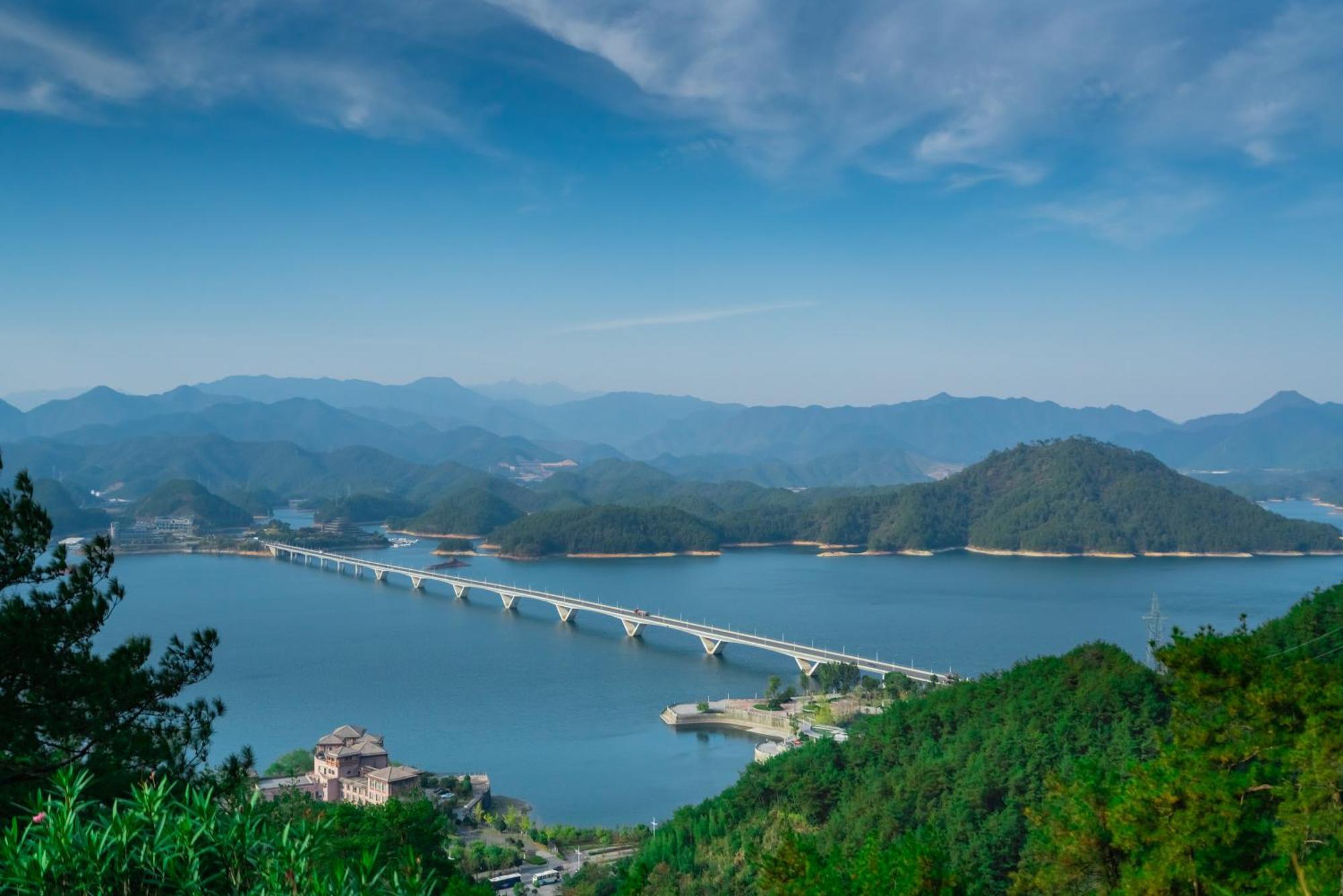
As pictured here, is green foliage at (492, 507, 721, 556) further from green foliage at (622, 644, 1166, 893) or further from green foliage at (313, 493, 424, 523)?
green foliage at (622, 644, 1166, 893)

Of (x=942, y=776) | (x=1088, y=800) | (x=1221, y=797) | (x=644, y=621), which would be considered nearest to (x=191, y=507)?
(x=644, y=621)

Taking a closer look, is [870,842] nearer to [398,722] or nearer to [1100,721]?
[1100,721]

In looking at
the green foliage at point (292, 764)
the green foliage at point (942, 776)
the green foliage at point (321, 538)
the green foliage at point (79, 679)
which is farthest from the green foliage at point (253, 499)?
the green foliage at point (79, 679)

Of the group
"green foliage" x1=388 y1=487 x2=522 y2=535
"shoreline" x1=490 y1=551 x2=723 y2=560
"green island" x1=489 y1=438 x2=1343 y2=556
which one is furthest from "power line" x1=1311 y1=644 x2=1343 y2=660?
"green foliage" x1=388 y1=487 x2=522 y2=535

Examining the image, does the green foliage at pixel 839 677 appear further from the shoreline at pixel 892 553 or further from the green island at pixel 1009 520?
the green island at pixel 1009 520

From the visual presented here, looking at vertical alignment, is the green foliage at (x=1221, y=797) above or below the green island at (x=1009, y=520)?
below

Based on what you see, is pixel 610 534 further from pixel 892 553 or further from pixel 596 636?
pixel 596 636
